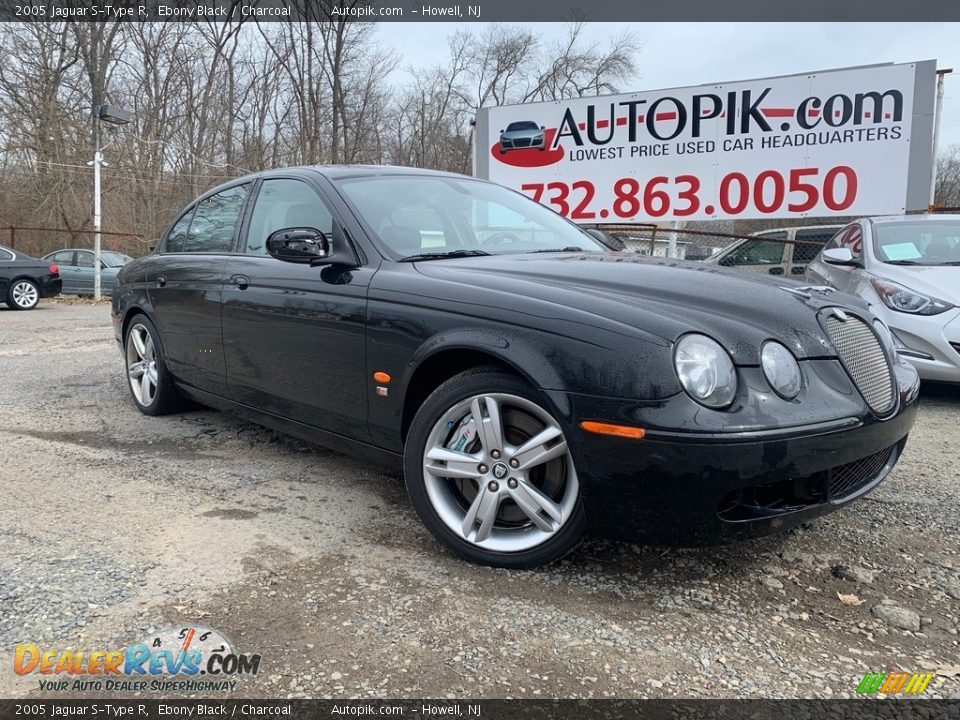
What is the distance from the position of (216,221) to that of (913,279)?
15.7 feet

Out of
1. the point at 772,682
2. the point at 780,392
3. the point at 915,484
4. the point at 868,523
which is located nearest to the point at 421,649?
the point at 772,682

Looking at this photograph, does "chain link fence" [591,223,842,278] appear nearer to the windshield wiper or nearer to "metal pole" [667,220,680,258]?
"metal pole" [667,220,680,258]

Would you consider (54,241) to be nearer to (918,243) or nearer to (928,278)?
(918,243)

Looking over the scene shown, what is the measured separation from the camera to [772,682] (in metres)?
1.86

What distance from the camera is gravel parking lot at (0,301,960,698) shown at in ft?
6.23

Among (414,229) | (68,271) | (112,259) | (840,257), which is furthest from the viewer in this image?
(112,259)

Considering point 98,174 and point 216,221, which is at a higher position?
point 98,174

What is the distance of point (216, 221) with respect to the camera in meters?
4.17

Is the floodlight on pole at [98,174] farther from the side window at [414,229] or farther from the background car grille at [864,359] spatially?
the background car grille at [864,359]

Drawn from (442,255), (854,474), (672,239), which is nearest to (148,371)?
(442,255)

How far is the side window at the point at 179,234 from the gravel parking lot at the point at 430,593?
5.27 ft

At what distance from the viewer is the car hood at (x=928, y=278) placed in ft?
16.1

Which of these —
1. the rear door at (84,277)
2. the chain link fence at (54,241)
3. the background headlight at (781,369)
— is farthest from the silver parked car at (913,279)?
the chain link fence at (54,241)

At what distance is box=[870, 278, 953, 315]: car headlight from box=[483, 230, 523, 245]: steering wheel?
10.5 ft
